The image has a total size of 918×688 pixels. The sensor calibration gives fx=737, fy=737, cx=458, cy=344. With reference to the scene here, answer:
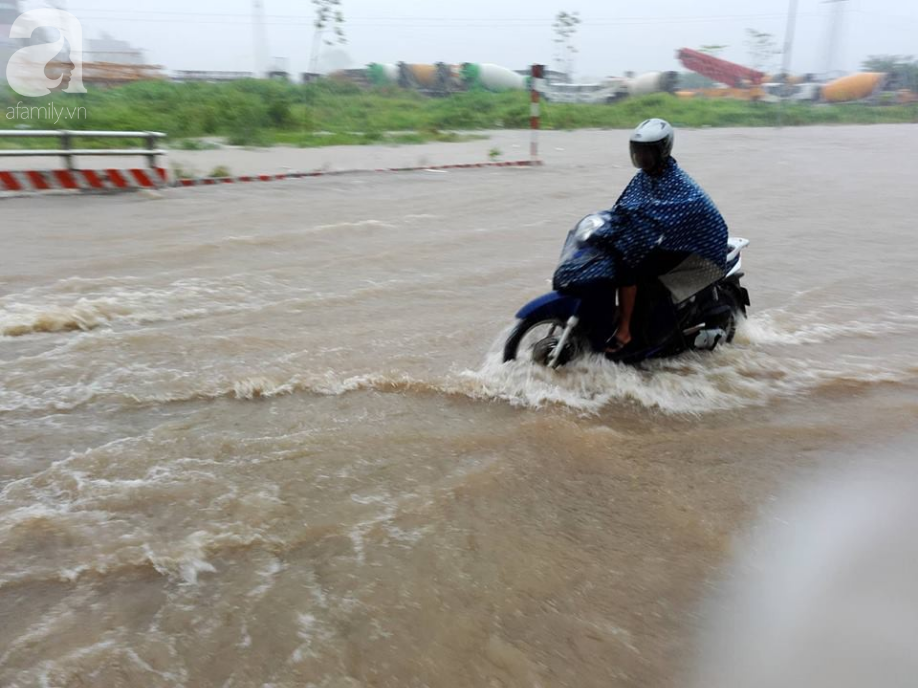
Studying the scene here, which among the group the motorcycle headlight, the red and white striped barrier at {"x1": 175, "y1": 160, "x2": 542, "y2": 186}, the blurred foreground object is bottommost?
the blurred foreground object

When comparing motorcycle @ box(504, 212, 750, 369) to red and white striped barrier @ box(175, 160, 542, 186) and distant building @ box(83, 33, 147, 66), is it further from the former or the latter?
distant building @ box(83, 33, 147, 66)

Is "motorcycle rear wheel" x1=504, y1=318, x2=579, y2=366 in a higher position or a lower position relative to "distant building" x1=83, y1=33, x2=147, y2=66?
lower

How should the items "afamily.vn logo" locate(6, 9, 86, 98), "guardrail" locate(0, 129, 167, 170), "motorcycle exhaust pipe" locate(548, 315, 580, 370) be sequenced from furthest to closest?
"afamily.vn logo" locate(6, 9, 86, 98)
"guardrail" locate(0, 129, 167, 170)
"motorcycle exhaust pipe" locate(548, 315, 580, 370)

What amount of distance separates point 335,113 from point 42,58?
397 inches

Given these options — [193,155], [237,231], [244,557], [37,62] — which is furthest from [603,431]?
[37,62]

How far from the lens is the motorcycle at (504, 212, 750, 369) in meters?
4.36

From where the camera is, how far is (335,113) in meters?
25.1

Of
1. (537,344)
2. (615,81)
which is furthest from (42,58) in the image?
(615,81)

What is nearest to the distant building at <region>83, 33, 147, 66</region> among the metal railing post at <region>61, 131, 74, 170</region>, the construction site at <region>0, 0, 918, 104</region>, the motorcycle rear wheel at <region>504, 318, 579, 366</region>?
the construction site at <region>0, 0, 918, 104</region>

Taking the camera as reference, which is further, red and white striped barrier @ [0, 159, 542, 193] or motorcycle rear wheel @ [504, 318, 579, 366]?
red and white striped barrier @ [0, 159, 542, 193]

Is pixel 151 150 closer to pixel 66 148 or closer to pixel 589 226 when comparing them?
pixel 66 148

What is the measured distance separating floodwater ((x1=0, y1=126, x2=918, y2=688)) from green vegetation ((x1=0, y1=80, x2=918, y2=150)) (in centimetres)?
1107

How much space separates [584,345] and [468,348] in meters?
0.99

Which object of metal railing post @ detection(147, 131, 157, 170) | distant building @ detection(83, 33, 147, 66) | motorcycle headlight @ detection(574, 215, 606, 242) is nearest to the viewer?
motorcycle headlight @ detection(574, 215, 606, 242)
